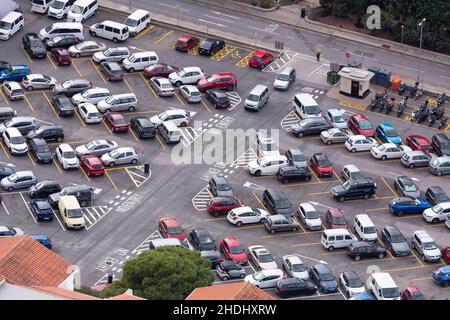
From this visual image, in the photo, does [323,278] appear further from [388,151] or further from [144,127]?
[144,127]

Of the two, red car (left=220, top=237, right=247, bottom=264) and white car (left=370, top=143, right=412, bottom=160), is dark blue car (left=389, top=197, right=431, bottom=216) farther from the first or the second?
red car (left=220, top=237, right=247, bottom=264)

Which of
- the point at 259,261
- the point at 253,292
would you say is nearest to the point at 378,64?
the point at 259,261

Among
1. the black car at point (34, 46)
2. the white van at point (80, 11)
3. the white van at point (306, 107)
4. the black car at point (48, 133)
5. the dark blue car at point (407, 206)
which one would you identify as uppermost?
the white van at point (80, 11)

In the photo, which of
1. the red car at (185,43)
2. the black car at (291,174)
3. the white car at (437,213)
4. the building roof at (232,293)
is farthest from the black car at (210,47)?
the building roof at (232,293)

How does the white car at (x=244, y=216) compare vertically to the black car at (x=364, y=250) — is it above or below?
above

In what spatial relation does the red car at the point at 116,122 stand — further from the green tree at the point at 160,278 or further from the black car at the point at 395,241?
the green tree at the point at 160,278

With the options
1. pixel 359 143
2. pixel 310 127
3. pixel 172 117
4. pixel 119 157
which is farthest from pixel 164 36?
pixel 359 143

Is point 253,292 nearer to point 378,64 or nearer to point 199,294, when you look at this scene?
point 199,294
